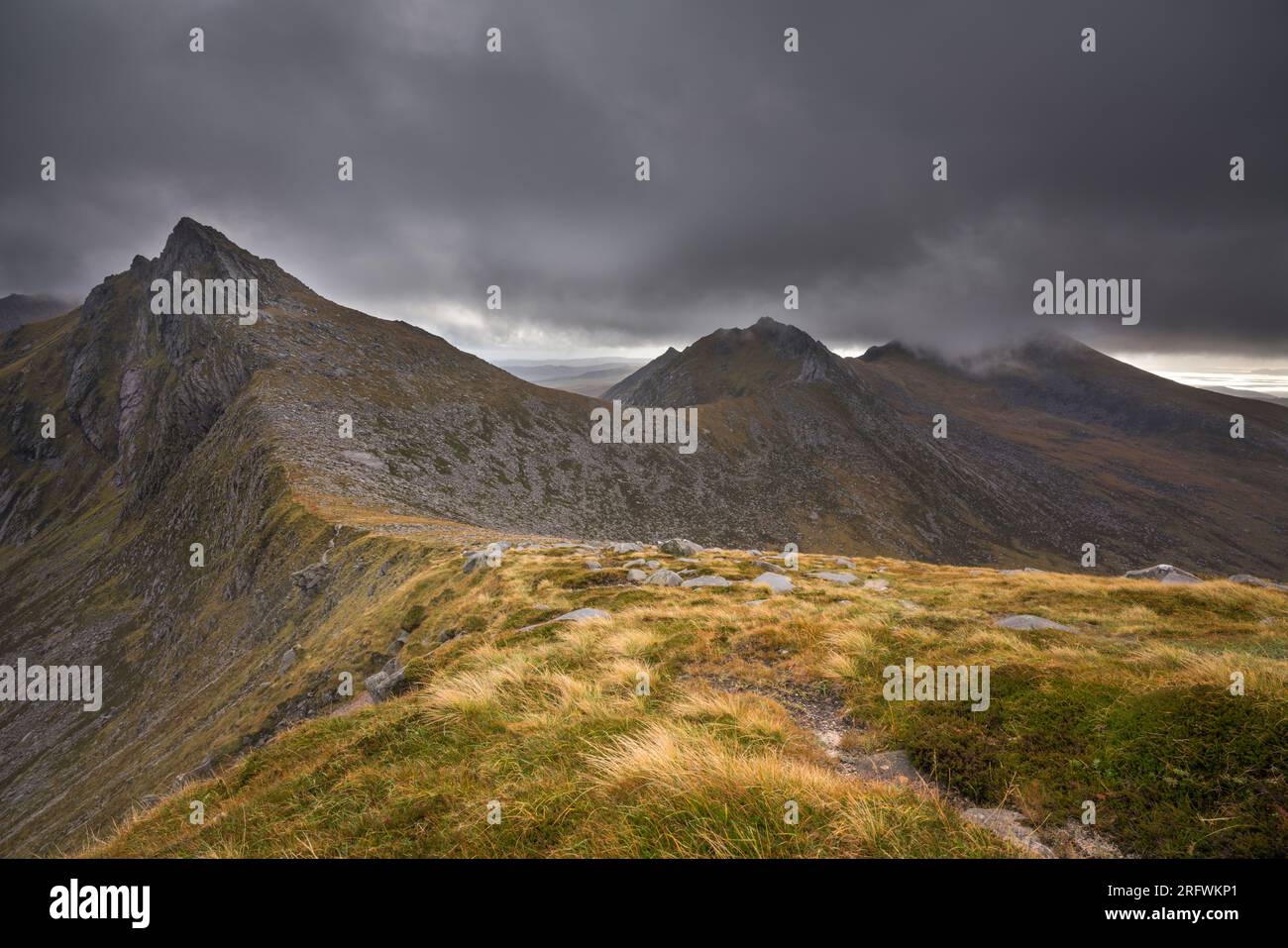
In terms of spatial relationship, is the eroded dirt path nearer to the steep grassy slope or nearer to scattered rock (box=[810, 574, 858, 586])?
the steep grassy slope

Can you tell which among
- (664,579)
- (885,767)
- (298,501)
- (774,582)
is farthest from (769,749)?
(298,501)

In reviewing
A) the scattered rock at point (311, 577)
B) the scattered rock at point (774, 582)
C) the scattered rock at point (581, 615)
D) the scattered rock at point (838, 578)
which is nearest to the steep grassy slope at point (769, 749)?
the scattered rock at point (581, 615)

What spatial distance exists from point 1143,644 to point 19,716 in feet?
297

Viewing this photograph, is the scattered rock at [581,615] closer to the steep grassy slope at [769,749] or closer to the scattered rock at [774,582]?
the steep grassy slope at [769,749]

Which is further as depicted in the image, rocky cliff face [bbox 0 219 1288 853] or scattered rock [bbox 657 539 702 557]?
rocky cliff face [bbox 0 219 1288 853]

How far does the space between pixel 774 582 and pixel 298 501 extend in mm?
38317

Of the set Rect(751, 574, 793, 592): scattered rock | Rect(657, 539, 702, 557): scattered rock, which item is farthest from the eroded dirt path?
Rect(657, 539, 702, 557): scattered rock

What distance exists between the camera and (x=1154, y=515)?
177500 mm

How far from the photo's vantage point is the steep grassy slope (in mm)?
3883

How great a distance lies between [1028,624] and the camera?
977cm

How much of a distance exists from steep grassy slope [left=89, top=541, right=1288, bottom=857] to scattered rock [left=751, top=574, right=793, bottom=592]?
3891 millimetres

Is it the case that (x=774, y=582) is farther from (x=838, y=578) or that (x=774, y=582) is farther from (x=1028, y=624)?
(x=1028, y=624)
